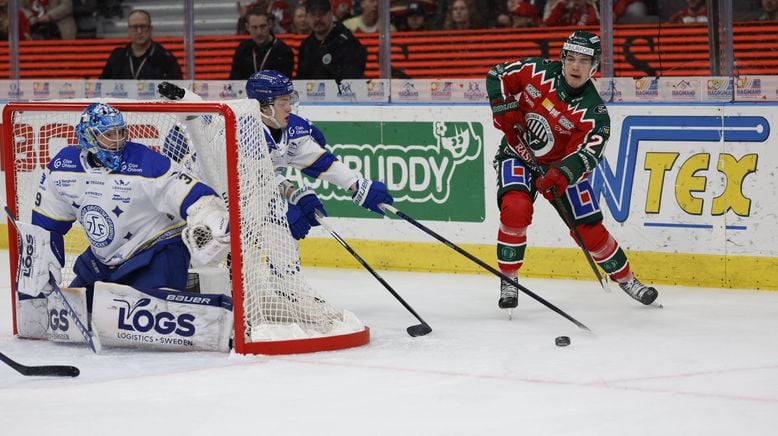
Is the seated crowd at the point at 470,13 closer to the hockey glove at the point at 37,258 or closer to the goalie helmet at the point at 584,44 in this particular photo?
the goalie helmet at the point at 584,44

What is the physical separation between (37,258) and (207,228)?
64cm

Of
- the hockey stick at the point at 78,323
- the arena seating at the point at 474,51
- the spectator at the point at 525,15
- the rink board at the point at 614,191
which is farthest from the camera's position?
the spectator at the point at 525,15

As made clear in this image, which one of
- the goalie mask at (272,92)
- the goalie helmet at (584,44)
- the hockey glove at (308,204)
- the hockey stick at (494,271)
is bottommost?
the hockey stick at (494,271)

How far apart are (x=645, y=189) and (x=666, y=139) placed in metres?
0.26

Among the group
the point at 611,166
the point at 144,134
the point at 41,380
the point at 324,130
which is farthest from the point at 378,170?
the point at 41,380

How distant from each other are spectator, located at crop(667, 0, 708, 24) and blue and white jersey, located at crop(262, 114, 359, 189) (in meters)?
1.96

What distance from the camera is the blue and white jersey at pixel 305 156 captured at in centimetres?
541

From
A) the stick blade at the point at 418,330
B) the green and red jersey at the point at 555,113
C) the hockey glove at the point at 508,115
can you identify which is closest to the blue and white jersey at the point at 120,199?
the stick blade at the point at 418,330

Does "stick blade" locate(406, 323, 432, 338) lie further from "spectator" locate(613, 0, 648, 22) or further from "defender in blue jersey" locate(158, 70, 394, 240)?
"spectator" locate(613, 0, 648, 22)

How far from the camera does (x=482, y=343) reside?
5012 millimetres

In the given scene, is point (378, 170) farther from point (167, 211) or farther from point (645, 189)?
point (167, 211)

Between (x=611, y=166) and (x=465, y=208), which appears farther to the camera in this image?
(x=465, y=208)

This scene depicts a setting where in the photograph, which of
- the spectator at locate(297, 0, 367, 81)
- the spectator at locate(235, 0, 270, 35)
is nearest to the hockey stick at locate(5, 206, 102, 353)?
the spectator at locate(297, 0, 367, 81)

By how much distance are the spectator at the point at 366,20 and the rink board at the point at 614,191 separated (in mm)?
431
